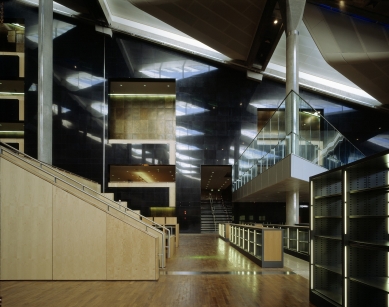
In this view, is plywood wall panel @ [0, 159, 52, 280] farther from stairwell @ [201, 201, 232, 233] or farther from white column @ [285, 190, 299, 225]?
stairwell @ [201, 201, 232, 233]

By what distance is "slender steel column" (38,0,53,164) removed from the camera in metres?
14.2

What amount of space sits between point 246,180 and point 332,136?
7.18 m

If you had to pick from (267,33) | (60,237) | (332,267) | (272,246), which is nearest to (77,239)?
(60,237)

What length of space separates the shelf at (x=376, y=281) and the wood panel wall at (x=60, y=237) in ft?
13.9

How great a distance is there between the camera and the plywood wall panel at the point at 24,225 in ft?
26.1

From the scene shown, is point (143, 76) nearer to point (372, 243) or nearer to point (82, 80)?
point (82, 80)

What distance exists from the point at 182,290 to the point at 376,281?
350cm

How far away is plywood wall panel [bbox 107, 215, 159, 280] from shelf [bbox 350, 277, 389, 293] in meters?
4.19

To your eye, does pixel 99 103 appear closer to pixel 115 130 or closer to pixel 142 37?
pixel 115 130

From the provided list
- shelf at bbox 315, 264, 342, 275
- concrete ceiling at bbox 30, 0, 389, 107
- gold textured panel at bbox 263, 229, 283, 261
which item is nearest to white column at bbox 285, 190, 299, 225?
gold textured panel at bbox 263, 229, 283, 261

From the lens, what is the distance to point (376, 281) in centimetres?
485

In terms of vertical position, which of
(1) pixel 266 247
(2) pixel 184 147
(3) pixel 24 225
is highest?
(2) pixel 184 147

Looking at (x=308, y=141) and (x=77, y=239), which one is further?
(x=308, y=141)

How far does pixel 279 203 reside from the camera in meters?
25.3
